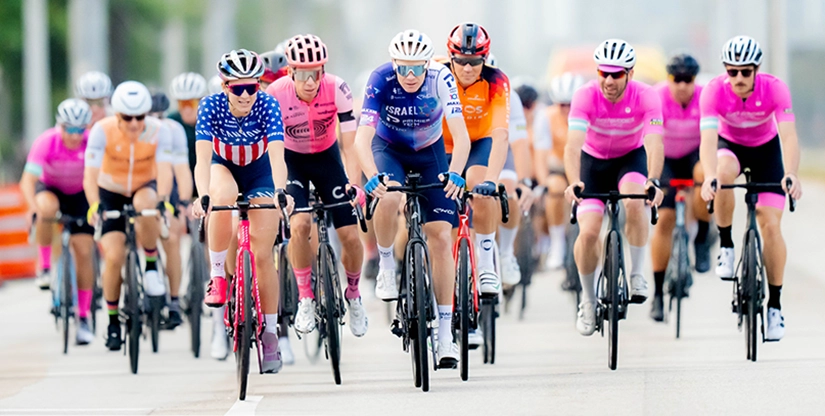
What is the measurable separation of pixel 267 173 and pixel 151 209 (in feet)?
8.66

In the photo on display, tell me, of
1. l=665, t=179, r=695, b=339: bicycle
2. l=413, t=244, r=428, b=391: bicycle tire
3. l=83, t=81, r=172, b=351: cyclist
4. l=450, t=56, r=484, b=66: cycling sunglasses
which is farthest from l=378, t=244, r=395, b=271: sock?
l=665, t=179, r=695, b=339: bicycle

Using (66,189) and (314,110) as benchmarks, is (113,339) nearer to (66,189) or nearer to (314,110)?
(66,189)

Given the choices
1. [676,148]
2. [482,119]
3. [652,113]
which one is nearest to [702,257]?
[676,148]

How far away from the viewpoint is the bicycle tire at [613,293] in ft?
36.7

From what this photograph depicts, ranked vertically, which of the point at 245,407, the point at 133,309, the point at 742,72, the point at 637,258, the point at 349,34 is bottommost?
the point at 245,407

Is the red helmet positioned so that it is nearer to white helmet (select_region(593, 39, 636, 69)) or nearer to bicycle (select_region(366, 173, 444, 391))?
white helmet (select_region(593, 39, 636, 69))

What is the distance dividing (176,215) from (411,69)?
3911mm

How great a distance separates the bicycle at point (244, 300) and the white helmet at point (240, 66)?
749mm

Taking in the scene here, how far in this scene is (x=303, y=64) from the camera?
11000mm

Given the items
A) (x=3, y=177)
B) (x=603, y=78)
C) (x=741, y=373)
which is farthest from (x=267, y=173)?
(x=3, y=177)

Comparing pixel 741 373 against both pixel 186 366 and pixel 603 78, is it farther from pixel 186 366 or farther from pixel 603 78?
pixel 186 366

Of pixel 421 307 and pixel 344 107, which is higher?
pixel 344 107

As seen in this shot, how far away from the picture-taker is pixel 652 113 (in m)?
11.9

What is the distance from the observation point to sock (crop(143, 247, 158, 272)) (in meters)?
13.7
